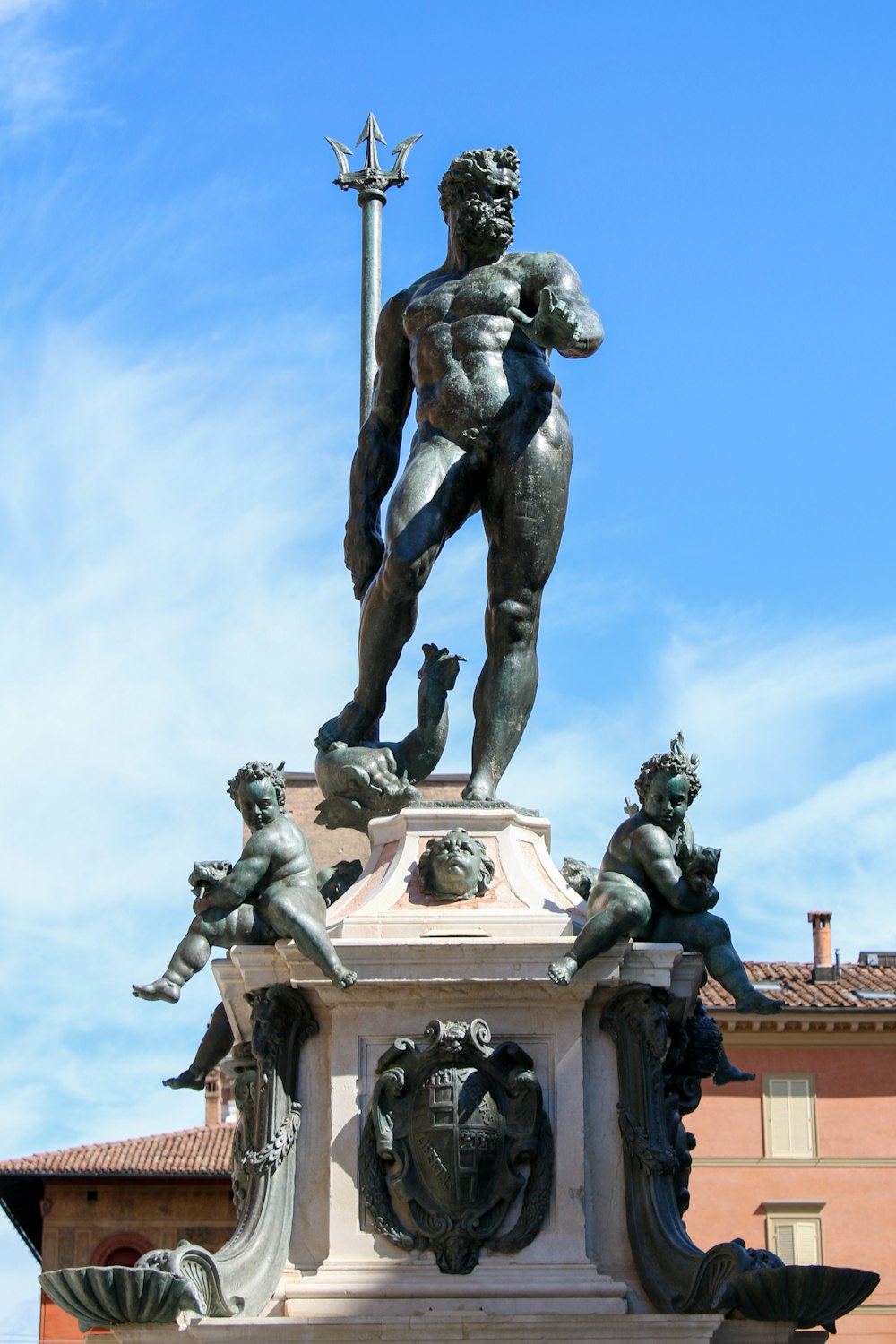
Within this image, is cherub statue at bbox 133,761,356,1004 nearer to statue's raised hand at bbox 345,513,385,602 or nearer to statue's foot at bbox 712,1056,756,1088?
statue's raised hand at bbox 345,513,385,602

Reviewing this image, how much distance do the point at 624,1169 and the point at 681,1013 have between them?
Answer: 29.0 inches

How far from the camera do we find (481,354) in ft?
33.8

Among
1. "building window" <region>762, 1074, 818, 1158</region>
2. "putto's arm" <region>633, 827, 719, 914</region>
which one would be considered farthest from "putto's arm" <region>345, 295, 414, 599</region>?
"building window" <region>762, 1074, 818, 1158</region>

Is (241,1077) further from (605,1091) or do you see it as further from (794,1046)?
(794,1046)

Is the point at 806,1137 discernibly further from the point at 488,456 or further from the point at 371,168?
the point at 488,456

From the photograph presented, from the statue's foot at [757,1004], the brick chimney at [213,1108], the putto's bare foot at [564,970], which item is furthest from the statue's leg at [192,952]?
the brick chimney at [213,1108]

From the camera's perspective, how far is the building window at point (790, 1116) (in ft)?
120

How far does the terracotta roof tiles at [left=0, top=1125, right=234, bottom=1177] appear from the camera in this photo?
44.6 meters

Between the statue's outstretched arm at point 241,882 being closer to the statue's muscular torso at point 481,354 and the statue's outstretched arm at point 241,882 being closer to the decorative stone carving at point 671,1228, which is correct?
the decorative stone carving at point 671,1228

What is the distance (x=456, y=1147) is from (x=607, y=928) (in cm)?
95

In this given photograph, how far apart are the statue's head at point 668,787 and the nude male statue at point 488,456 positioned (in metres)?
0.95

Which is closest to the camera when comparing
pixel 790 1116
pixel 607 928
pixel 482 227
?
pixel 607 928

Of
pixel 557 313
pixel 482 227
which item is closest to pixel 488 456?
pixel 557 313

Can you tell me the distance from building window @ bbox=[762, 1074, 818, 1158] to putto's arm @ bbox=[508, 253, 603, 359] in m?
27.6
